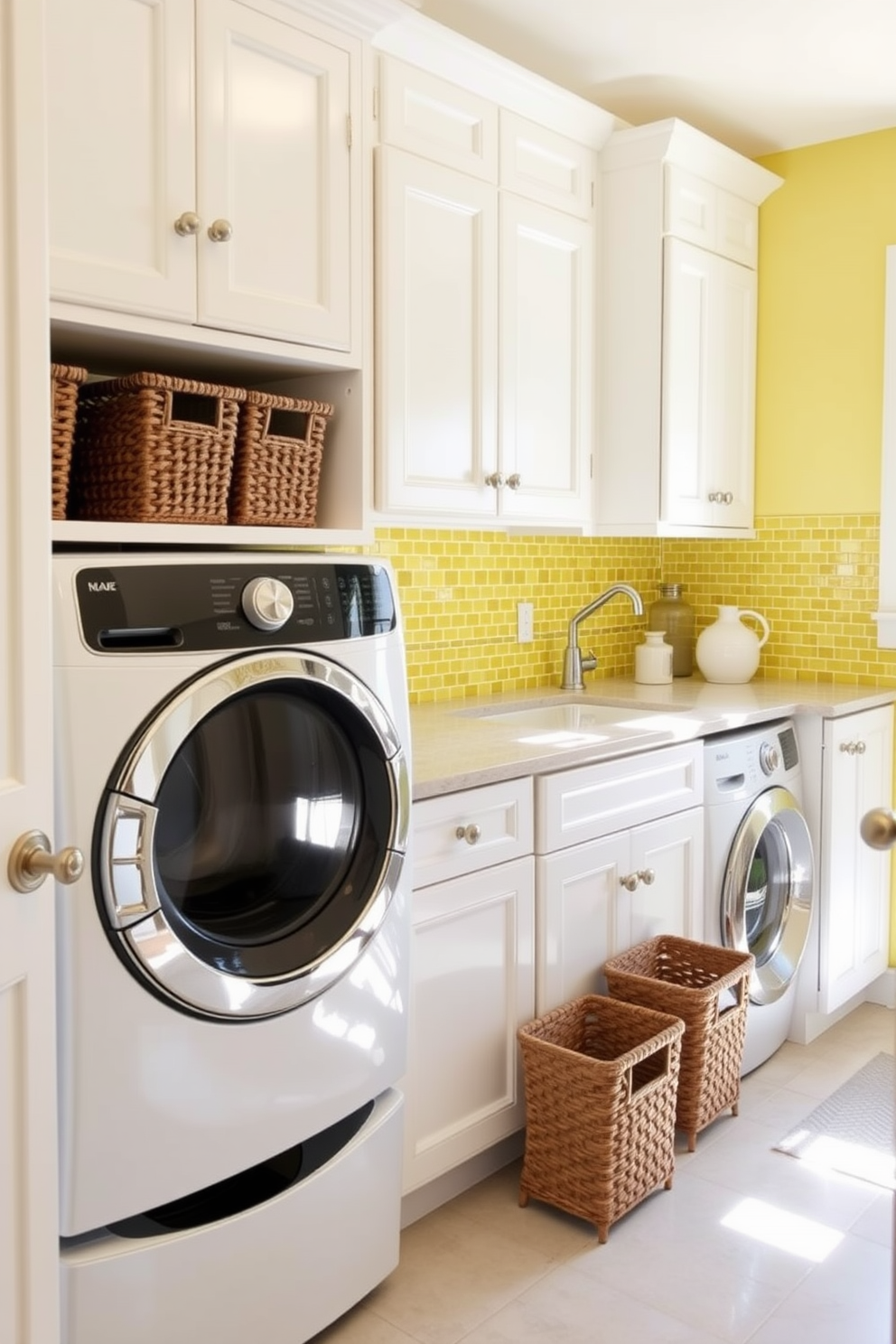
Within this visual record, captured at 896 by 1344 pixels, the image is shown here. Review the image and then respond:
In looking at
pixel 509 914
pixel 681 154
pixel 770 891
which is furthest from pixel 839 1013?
pixel 681 154

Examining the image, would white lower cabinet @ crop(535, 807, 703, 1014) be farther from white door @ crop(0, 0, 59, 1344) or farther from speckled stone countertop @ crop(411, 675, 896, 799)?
white door @ crop(0, 0, 59, 1344)

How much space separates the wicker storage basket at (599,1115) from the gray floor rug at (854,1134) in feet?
1.34

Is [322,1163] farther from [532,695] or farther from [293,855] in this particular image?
[532,695]

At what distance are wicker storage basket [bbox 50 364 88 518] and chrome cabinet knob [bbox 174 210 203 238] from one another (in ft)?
0.98

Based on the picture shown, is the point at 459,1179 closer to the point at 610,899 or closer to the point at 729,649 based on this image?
the point at 610,899

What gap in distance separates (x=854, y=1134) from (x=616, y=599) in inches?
69.1

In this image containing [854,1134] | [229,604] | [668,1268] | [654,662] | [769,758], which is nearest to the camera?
[229,604]

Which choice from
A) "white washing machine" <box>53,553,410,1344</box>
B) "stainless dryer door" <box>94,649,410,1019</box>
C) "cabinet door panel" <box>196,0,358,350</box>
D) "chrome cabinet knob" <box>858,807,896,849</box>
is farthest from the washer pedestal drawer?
"cabinet door panel" <box>196,0,358,350</box>

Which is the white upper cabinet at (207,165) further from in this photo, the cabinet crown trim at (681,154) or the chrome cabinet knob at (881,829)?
the chrome cabinet knob at (881,829)

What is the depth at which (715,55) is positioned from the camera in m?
3.05

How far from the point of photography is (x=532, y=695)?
11.2 feet

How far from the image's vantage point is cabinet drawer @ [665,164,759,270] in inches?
129

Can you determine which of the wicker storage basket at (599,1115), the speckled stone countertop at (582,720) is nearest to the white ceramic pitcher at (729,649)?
the speckled stone countertop at (582,720)

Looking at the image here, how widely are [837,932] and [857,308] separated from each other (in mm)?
1837
